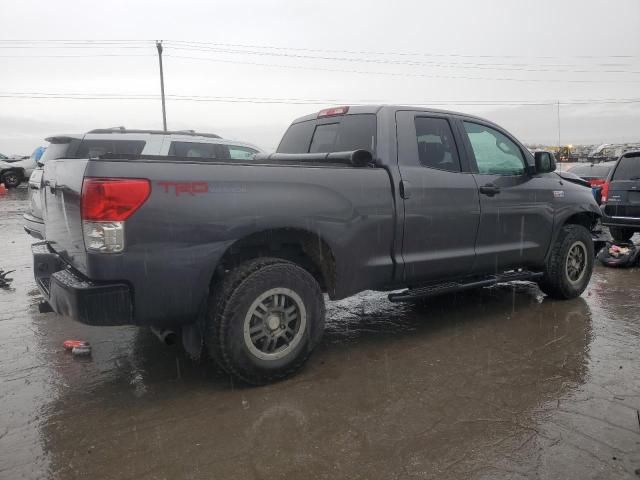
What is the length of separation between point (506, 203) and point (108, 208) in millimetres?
3575

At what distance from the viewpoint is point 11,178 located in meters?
24.4

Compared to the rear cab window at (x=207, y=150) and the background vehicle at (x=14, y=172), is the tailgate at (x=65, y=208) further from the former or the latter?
the background vehicle at (x=14, y=172)

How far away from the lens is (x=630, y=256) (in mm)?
7832

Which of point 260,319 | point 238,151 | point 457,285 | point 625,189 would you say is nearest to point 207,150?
point 238,151

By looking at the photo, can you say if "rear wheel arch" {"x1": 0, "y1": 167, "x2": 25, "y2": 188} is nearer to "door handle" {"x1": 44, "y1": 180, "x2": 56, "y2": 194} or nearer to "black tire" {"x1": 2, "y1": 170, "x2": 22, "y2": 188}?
"black tire" {"x1": 2, "y1": 170, "x2": 22, "y2": 188}

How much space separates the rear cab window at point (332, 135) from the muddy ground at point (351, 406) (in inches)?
65.3

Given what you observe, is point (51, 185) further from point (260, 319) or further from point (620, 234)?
point (620, 234)

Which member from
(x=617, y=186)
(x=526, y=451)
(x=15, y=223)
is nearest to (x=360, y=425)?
(x=526, y=451)

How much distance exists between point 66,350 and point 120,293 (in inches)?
64.1

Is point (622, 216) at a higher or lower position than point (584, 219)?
lower

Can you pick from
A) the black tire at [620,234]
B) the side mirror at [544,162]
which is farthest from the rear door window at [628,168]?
the side mirror at [544,162]

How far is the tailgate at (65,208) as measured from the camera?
3.14 m

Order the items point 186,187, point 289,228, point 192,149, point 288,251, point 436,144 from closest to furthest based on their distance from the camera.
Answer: point 186,187 < point 289,228 < point 288,251 < point 436,144 < point 192,149

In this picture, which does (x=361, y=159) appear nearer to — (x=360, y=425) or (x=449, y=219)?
(x=449, y=219)
